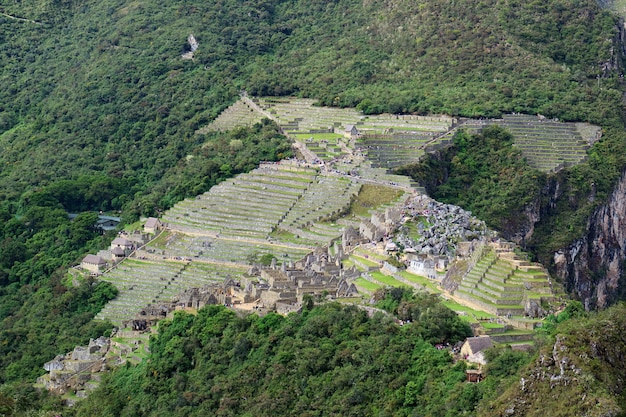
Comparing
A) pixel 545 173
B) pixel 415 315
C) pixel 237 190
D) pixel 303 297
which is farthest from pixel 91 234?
pixel 415 315

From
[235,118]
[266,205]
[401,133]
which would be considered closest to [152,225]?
[266,205]

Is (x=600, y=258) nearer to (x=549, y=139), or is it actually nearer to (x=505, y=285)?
(x=549, y=139)

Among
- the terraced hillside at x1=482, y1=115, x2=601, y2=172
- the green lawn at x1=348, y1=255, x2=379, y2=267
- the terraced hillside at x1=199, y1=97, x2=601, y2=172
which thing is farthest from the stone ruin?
the terraced hillside at x1=482, y1=115, x2=601, y2=172

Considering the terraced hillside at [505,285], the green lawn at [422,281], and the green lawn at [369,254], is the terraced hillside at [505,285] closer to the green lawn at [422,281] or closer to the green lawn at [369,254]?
the green lawn at [422,281]

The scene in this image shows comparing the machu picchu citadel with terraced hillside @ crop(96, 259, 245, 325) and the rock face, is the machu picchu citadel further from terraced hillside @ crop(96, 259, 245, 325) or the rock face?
the rock face

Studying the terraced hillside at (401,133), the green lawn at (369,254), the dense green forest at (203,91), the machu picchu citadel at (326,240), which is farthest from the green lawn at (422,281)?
the terraced hillside at (401,133)

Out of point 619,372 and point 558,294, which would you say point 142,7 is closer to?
point 558,294
